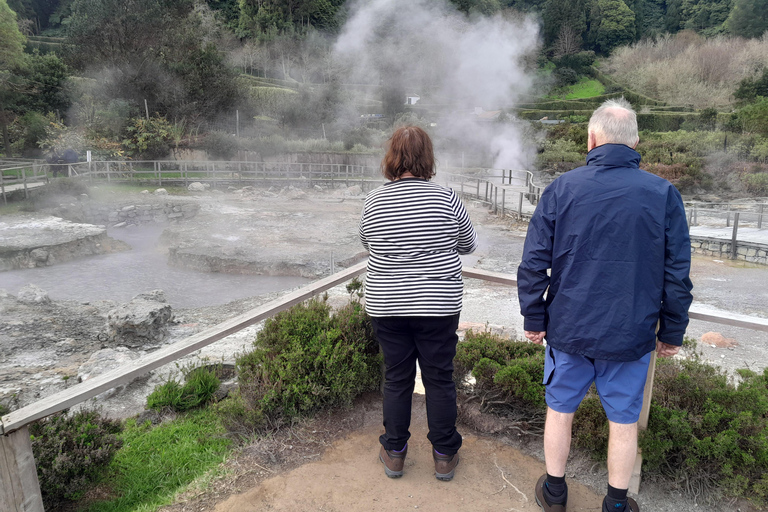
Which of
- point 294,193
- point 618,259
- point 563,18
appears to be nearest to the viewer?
point 618,259

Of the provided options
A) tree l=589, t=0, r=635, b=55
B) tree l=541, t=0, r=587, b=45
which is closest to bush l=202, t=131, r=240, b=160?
tree l=541, t=0, r=587, b=45

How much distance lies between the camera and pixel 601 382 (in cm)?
155

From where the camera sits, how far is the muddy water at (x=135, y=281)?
24.8ft

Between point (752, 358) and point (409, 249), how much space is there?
4746 millimetres

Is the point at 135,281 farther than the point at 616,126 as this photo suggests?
Yes

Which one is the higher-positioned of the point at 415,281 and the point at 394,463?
the point at 415,281

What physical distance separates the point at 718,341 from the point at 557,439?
452cm

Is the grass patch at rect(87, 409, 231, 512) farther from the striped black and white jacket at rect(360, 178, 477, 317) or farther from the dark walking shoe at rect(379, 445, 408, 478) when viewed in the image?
Result: the striped black and white jacket at rect(360, 178, 477, 317)

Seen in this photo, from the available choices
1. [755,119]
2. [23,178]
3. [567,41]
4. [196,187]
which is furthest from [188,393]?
[567,41]

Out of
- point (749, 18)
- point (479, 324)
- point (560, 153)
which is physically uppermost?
point (749, 18)

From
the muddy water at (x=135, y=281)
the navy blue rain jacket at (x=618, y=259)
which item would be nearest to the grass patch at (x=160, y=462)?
the navy blue rain jacket at (x=618, y=259)

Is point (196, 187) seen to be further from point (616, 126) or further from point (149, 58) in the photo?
point (616, 126)

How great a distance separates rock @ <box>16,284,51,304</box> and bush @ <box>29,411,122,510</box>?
5.66 metres

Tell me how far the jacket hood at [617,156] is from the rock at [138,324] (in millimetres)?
5351
